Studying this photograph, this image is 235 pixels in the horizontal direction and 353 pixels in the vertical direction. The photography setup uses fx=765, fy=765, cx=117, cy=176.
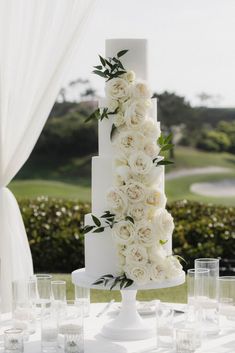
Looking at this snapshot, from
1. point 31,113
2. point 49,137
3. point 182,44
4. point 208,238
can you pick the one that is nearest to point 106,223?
point 31,113

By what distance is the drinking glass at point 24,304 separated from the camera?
122 inches

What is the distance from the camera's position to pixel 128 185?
312cm

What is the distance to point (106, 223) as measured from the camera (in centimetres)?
320

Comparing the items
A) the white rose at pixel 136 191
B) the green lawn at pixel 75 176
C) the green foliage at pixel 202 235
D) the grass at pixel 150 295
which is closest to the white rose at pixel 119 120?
the white rose at pixel 136 191

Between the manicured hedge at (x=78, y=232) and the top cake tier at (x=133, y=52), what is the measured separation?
4.81 meters

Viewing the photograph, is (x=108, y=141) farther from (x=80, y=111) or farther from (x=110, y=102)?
(x=80, y=111)

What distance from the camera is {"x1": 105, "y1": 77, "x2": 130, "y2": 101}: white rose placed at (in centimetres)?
320

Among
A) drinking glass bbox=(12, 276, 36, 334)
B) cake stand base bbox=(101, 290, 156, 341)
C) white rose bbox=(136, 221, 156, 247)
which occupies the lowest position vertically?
cake stand base bbox=(101, 290, 156, 341)

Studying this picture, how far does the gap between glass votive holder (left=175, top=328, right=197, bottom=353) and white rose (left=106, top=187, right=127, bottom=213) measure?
21.9 inches

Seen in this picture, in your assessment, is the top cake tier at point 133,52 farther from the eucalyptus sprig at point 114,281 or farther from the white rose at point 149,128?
the eucalyptus sprig at point 114,281

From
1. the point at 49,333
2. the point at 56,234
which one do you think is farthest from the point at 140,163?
the point at 56,234

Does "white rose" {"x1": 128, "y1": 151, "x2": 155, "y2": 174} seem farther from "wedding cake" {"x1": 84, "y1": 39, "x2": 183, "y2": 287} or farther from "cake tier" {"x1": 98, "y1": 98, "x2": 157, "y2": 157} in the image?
"cake tier" {"x1": 98, "y1": 98, "x2": 157, "y2": 157}

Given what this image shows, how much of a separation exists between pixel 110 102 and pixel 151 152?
28 cm

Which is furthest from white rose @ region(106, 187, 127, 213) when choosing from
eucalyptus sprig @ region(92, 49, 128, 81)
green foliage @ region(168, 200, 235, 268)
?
green foliage @ region(168, 200, 235, 268)
